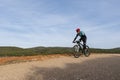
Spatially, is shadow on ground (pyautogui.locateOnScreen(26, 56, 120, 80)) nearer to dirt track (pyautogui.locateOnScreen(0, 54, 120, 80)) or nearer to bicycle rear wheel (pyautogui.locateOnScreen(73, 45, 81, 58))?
dirt track (pyautogui.locateOnScreen(0, 54, 120, 80))

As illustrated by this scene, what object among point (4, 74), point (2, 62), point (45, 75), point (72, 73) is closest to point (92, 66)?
point (72, 73)

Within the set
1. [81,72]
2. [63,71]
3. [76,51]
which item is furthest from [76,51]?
[81,72]

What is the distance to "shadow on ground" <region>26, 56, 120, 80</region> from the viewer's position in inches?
705

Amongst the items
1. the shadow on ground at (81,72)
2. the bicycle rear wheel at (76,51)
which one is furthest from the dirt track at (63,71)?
the bicycle rear wheel at (76,51)

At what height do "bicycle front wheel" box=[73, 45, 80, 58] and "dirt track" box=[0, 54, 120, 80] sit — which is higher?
"bicycle front wheel" box=[73, 45, 80, 58]

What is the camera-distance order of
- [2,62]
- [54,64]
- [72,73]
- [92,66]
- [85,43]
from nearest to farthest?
1. [72,73]
2. [92,66]
3. [54,64]
4. [2,62]
5. [85,43]

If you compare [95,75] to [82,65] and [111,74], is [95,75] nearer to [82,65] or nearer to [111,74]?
[111,74]

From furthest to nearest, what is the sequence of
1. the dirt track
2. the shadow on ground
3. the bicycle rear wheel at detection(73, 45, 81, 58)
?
the bicycle rear wheel at detection(73, 45, 81, 58), the dirt track, the shadow on ground

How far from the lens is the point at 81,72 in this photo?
63.2 ft

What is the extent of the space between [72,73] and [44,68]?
313cm

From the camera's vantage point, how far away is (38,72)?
2041 centimetres

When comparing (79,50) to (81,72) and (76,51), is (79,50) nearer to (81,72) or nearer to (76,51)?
(76,51)

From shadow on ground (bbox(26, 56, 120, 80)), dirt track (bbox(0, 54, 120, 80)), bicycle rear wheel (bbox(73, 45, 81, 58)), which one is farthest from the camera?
bicycle rear wheel (bbox(73, 45, 81, 58))

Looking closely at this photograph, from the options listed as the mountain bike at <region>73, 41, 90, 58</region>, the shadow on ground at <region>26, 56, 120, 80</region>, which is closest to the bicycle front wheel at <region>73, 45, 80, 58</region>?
the mountain bike at <region>73, 41, 90, 58</region>
